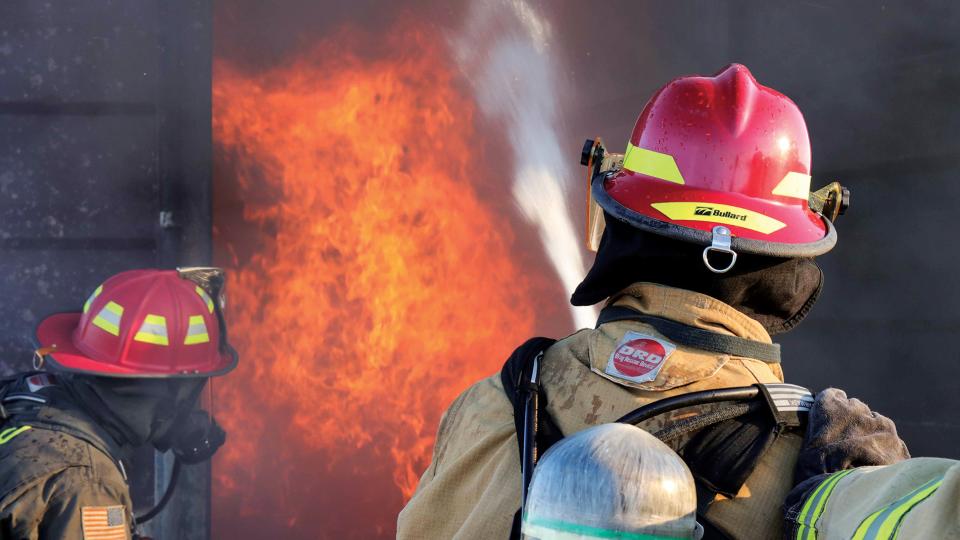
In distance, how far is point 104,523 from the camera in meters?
2.85

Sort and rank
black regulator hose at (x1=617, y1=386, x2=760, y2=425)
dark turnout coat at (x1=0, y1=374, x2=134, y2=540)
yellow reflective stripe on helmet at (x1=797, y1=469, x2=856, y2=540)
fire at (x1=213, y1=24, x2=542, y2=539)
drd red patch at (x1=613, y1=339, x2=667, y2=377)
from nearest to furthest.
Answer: yellow reflective stripe on helmet at (x1=797, y1=469, x2=856, y2=540) < black regulator hose at (x1=617, y1=386, x2=760, y2=425) < drd red patch at (x1=613, y1=339, x2=667, y2=377) < dark turnout coat at (x1=0, y1=374, x2=134, y2=540) < fire at (x1=213, y1=24, x2=542, y2=539)

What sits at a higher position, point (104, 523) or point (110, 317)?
point (110, 317)

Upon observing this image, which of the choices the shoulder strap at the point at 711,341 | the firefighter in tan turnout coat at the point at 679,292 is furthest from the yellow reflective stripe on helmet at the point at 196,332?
the shoulder strap at the point at 711,341

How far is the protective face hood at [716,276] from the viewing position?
73.9 inches

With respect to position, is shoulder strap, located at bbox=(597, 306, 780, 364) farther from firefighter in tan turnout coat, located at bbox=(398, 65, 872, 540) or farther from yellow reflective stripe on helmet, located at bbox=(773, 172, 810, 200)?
yellow reflective stripe on helmet, located at bbox=(773, 172, 810, 200)

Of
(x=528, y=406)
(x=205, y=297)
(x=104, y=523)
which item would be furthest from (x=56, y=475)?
Answer: (x=528, y=406)

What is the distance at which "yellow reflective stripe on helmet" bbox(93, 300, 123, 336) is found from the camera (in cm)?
347

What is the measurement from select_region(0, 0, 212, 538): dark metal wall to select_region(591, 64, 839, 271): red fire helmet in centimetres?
315

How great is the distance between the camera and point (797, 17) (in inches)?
158

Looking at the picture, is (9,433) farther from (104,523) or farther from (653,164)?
(653,164)

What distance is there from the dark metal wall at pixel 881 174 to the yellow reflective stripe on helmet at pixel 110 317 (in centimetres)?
261

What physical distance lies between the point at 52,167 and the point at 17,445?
219 cm

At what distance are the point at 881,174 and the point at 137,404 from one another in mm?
2814

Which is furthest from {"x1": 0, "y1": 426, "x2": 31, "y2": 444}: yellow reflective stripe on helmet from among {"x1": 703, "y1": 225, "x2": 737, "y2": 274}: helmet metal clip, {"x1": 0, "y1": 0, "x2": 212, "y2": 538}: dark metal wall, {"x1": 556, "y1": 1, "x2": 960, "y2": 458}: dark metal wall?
{"x1": 556, "y1": 1, "x2": 960, "y2": 458}: dark metal wall
